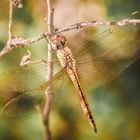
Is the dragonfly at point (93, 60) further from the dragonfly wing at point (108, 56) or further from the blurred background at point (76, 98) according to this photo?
the blurred background at point (76, 98)

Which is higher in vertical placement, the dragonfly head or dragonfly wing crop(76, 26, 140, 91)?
the dragonfly head

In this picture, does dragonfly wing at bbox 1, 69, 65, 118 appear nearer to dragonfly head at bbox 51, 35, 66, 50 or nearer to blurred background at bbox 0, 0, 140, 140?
dragonfly head at bbox 51, 35, 66, 50

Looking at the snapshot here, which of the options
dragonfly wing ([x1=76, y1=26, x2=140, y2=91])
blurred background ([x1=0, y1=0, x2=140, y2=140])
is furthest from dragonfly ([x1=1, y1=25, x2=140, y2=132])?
blurred background ([x1=0, y1=0, x2=140, y2=140])

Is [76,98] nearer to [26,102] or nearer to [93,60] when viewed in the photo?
[93,60]

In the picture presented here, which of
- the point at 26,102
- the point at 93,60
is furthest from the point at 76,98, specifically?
the point at 26,102

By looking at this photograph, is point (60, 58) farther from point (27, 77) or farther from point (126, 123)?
point (126, 123)

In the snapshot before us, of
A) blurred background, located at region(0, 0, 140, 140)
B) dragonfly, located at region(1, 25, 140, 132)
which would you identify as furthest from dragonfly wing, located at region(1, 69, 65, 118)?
blurred background, located at region(0, 0, 140, 140)

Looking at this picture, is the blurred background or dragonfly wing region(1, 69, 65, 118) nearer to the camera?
dragonfly wing region(1, 69, 65, 118)

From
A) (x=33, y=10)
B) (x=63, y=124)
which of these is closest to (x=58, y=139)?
(x=63, y=124)
